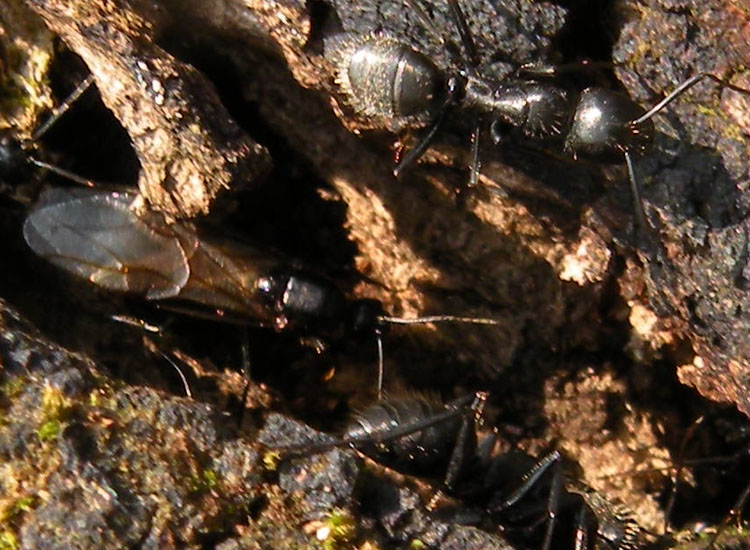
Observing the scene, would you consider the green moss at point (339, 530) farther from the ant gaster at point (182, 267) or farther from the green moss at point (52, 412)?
the ant gaster at point (182, 267)

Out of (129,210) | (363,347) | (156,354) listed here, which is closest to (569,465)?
(363,347)

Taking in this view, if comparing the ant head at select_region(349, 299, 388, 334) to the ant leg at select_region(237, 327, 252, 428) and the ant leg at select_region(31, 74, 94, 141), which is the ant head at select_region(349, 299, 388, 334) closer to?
the ant leg at select_region(237, 327, 252, 428)

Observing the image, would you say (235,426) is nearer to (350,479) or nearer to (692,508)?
(350,479)

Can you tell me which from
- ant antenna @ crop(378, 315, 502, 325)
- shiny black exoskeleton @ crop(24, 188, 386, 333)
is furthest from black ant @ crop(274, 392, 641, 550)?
shiny black exoskeleton @ crop(24, 188, 386, 333)

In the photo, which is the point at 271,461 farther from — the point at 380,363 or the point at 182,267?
the point at 182,267

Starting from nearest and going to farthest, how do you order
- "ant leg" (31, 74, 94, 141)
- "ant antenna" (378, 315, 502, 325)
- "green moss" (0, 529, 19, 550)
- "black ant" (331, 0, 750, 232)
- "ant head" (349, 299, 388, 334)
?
"green moss" (0, 529, 19, 550)
"black ant" (331, 0, 750, 232)
"ant leg" (31, 74, 94, 141)
"ant antenna" (378, 315, 502, 325)
"ant head" (349, 299, 388, 334)

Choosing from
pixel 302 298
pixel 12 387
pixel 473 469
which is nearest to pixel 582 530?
pixel 473 469

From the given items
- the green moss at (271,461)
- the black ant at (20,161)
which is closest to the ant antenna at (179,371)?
the green moss at (271,461)
